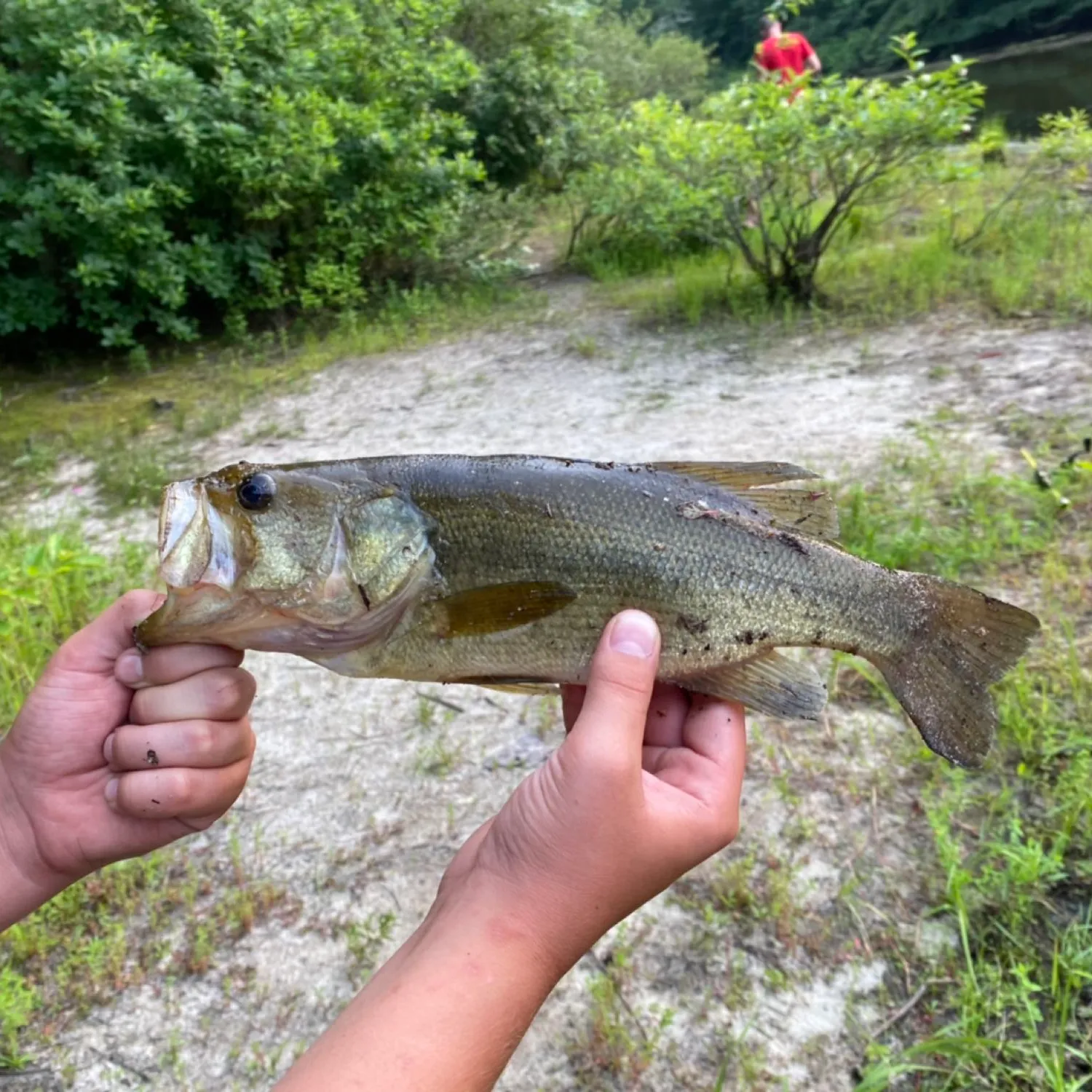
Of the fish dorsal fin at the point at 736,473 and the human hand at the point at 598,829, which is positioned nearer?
the human hand at the point at 598,829

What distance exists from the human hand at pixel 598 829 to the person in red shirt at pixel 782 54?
8.05 meters

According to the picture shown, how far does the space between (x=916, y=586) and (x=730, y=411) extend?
4500mm

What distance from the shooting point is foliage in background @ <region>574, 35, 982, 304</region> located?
23.2 ft

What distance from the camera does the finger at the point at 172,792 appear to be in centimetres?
183

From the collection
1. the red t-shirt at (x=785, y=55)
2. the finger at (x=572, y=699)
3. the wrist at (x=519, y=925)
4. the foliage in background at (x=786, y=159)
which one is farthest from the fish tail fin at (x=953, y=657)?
the red t-shirt at (x=785, y=55)

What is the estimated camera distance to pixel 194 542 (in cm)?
175

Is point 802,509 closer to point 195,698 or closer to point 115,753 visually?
point 195,698

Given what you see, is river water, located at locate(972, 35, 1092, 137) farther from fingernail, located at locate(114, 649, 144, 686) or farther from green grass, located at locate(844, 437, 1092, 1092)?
fingernail, located at locate(114, 649, 144, 686)

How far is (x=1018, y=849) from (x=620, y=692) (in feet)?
5.47

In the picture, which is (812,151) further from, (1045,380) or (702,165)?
(1045,380)

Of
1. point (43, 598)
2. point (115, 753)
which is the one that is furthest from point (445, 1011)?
point (43, 598)

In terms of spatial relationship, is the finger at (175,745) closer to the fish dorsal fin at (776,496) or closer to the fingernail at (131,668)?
the fingernail at (131,668)

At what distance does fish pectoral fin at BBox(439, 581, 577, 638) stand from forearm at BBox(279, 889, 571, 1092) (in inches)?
22.2

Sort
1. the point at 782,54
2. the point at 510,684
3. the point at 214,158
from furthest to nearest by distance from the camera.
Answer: the point at 782,54 → the point at 214,158 → the point at 510,684
